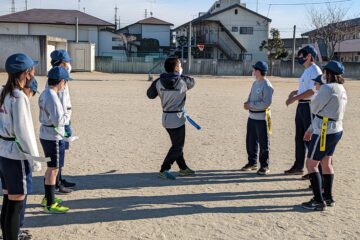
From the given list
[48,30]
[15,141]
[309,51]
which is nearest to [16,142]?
[15,141]

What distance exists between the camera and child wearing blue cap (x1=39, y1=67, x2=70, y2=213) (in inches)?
177

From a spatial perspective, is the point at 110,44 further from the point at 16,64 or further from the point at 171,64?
the point at 16,64

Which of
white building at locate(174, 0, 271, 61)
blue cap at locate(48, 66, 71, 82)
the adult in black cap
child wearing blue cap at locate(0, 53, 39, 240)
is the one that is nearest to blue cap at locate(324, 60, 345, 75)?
the adult in black cap

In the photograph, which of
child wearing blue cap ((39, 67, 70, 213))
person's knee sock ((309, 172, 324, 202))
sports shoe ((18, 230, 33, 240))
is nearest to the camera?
sports shoe ((18, 230, 33, 240))

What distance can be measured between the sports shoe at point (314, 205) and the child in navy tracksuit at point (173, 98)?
6.46ft

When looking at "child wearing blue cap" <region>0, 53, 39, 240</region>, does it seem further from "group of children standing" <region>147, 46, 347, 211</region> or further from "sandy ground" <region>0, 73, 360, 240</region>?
"group of children standing" <region>147, 46, 347, 211</region>

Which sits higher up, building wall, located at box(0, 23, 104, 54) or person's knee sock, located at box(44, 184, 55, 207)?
building wall, located at box(0, 23, 104, 54)

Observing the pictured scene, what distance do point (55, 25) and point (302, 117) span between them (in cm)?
5414

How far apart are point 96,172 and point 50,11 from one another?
56.9 meters

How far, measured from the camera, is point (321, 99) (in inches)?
190

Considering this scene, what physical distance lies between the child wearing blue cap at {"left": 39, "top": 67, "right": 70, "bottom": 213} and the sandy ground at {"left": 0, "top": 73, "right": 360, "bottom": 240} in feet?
0.73

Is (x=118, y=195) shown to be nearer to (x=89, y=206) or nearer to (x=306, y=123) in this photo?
(x=89, y=206)

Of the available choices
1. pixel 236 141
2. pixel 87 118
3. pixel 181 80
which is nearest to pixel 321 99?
pixel 181 80

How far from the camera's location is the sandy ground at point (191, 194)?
4383 mm
